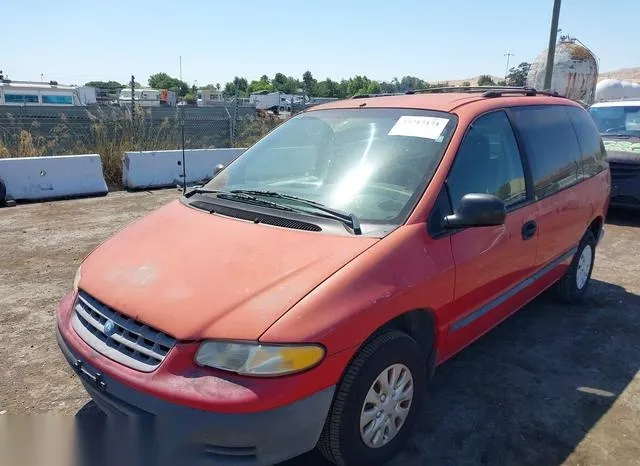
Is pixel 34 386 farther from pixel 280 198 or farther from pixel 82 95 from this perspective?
pixel 82 95

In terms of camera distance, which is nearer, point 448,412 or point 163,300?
point 163,300

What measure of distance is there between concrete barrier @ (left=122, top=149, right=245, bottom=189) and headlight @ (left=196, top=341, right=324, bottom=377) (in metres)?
7.90

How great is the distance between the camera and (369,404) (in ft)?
8.05

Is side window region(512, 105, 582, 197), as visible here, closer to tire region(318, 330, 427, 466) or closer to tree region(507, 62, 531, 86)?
tire region(318, 330, 427, 466)

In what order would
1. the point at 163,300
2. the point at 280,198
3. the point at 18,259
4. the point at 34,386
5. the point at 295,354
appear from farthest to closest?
1. the point at 18,259
2. the point at 34,386
3. the point at 280,198
4. the point at 163,300
5. the point at 295,354

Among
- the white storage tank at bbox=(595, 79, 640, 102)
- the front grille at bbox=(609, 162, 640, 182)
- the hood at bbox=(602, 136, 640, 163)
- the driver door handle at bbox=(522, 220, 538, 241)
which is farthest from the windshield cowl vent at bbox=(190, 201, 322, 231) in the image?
the white storage tank at bbox=(595, 79, 640, 102)

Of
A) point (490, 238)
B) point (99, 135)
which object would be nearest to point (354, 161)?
point (490, 238)

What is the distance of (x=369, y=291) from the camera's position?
237 centimetres

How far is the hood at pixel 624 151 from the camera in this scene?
8008 mm

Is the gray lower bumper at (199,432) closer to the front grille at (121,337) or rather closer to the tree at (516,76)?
the front grille at (121,337)

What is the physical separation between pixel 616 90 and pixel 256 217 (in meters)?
28.3

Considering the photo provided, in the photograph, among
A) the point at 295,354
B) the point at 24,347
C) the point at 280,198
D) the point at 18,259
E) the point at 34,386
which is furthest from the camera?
the point at 18,259

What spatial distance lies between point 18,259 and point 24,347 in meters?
2.30

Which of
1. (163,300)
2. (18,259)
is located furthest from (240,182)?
(18,259)
